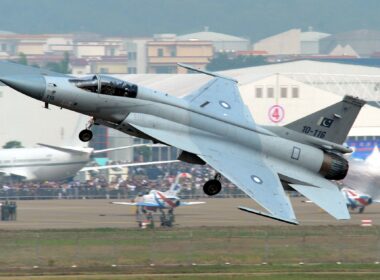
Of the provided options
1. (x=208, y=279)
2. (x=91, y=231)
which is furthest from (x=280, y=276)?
(x=91, y=231)

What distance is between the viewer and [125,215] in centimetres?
7612

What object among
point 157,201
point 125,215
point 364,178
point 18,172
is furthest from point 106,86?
point 18,172

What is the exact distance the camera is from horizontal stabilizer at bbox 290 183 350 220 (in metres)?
44.9

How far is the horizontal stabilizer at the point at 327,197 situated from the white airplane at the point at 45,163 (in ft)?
155

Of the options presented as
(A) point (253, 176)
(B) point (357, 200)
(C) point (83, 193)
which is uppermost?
(A) point (253, 176)

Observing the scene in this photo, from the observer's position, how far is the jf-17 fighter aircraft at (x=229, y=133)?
42.8m

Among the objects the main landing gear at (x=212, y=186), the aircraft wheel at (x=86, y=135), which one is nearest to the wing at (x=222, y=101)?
the main landing gear at (x=212, y=186)

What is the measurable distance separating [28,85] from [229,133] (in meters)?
8.20

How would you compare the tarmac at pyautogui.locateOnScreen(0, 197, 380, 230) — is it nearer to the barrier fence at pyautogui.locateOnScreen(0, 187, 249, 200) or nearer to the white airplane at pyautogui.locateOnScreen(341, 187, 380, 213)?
the white airplane at pyautogui.locateOnScreen(341, 187, 380, 213)

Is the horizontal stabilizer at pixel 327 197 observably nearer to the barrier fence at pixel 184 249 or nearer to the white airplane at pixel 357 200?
the barrier fence at pixel 184 249

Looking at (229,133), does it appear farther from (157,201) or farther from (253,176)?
(157,201)

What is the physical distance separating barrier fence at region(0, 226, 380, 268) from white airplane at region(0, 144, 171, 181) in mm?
31662

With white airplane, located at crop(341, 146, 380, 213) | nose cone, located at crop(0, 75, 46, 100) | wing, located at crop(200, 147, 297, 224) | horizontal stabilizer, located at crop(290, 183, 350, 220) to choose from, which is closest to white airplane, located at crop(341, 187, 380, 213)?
white airplane, located at crop(341, 146, 380, 213)

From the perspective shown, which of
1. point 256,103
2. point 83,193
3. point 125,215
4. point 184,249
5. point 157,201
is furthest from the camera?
point 256,103
